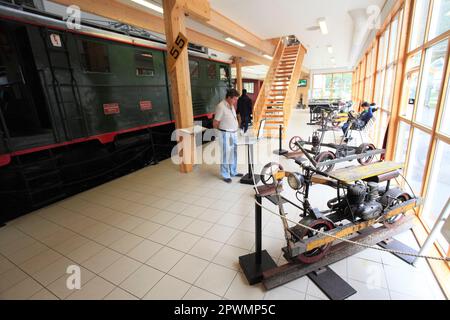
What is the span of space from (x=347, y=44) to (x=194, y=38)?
266 inches

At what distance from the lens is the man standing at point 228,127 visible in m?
3.98

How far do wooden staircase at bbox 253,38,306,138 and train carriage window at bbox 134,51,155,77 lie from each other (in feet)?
14.5

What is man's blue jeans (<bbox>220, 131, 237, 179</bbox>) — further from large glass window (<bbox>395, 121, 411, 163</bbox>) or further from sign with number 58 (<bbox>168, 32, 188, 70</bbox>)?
large glass window (<bbox>395, 121, 411, 163</bbox>)

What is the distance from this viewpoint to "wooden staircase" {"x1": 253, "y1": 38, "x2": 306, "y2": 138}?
8172mm

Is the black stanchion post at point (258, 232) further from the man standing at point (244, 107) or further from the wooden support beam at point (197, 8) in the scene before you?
the man standing at point (244, 107)

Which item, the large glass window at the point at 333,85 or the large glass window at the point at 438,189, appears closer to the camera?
the large glass window at the point at 438,189

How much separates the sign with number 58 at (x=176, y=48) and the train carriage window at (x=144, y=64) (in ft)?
3.35

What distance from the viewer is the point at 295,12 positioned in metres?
5.38

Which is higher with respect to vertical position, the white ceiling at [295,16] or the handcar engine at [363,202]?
the white ceiling at [295,16]

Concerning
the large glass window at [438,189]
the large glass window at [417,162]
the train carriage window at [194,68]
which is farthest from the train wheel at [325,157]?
the train carriage window at [194,68]

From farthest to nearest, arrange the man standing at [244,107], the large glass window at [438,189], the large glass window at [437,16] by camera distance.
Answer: the man standing at [244,107] → the large glass window at [437,16] → the large glass window at [438,189]
